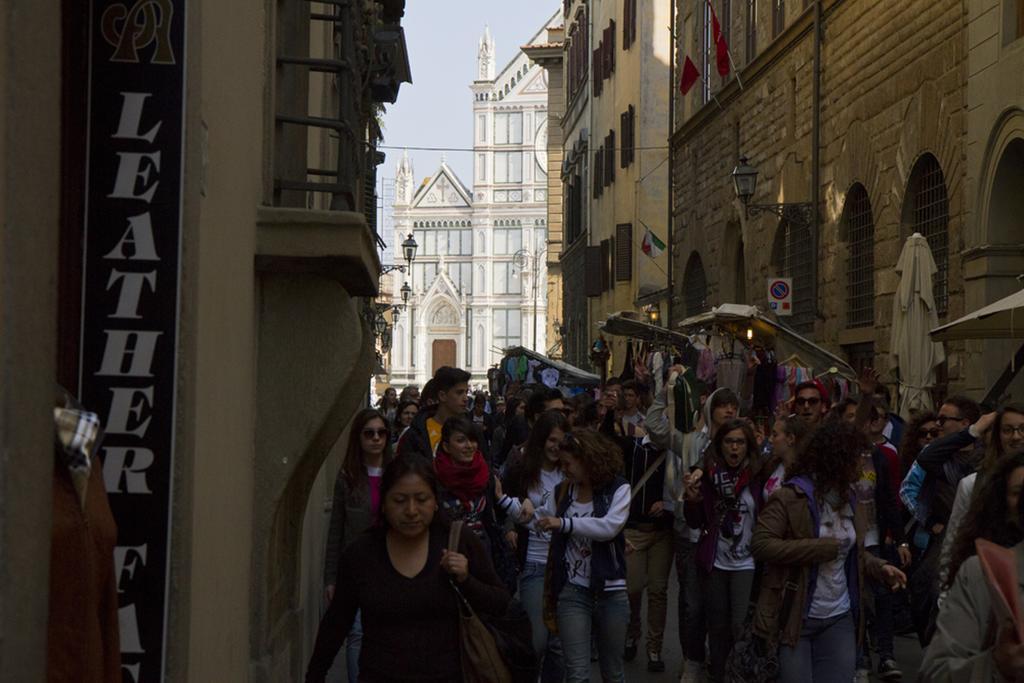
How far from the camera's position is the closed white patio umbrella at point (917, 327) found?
1500 cm

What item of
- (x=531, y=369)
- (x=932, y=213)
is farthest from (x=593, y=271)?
(x=932, y=213)

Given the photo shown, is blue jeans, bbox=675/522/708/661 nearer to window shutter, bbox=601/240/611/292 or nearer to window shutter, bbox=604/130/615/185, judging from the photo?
window shutter, bbox=604/130/615/185

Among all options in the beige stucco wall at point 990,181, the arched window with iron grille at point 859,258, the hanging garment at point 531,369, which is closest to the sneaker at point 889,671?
the beige stucco wall at point 990,181

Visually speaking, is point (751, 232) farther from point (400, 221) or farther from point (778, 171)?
point (400, 221)

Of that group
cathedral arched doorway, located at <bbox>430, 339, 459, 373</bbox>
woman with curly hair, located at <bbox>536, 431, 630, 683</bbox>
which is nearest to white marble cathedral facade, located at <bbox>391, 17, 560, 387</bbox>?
cathedral arched doorway, located at <bbox>430, 339, 459, 373</bbox>

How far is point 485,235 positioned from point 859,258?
108751mm

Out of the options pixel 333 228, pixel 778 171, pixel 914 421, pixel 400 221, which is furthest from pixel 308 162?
pixel 400 221

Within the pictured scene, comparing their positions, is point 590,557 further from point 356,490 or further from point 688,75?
point 688,75

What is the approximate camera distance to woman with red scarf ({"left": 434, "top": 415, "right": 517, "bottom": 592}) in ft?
27.9

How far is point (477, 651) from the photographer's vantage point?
5277mm

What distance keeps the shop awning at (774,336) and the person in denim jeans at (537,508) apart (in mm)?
8990

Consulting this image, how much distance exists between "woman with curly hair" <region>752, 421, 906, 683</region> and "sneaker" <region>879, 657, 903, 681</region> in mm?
2921

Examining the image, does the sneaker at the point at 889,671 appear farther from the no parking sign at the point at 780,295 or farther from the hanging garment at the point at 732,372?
the no parking sign at the point at 780,295

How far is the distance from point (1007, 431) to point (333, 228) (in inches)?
141
